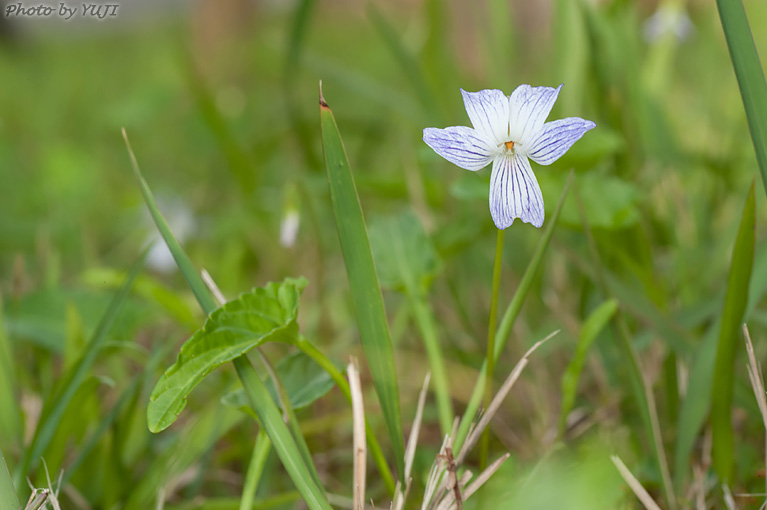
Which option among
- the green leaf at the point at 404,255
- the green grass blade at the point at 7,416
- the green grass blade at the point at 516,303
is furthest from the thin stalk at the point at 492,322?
the green grass blade at the point at 7,416

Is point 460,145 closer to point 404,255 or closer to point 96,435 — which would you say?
point 404,255

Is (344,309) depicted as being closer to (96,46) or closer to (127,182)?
(127,182)

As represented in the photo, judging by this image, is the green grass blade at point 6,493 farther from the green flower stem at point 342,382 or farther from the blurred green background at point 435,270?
the green flower stem at point 342,382

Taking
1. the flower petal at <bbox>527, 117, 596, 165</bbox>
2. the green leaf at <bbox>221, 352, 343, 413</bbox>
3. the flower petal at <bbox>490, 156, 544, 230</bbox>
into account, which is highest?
the flower petal at <bbox>527, 117, 596, 165</bbox>

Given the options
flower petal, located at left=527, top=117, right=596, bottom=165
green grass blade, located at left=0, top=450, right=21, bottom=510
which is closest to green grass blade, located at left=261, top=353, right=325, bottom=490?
green grass blade, located at left=0, top=450, right=21, bottom=510

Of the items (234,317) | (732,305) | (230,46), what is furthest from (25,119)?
(732,305)

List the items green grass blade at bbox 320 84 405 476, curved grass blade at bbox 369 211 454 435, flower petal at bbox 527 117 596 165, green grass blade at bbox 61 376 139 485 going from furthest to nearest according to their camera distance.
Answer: curved grass blade at bbox 369 211 454 435
green grass blade at bbox 61 376 139 485
green grass blade at bbox 320 84 405 476
flower petal at bbox 527 117 596 165

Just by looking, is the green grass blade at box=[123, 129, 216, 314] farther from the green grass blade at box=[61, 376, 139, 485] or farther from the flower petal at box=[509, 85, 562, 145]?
the flower petal at box=[509, 85, 562, 145]
